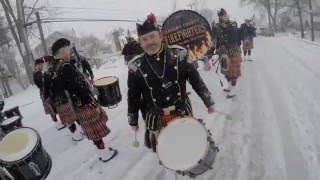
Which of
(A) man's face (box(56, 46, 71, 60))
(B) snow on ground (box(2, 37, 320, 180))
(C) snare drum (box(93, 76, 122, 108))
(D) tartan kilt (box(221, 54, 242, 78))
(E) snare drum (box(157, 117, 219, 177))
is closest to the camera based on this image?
(E) snare drum (box(157, 117, 219, 177))

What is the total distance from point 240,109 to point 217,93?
1507 millimetres

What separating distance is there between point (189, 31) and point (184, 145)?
13.8 feet

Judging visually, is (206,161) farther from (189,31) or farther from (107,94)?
(189,31)

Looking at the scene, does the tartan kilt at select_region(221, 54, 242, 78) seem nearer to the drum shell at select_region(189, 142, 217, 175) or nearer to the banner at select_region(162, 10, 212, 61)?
the banner at select_region(162, 10, 212, 61)

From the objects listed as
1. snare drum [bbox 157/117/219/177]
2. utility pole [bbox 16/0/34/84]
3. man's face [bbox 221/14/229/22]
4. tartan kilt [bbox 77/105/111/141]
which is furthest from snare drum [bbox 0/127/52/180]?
utility pole [bbox 16/0/34/84]

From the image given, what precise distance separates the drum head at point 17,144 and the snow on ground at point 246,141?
4.26 feet

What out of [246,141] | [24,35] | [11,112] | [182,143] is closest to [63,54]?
[11,112]

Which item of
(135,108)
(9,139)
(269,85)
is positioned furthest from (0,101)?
(269,85)

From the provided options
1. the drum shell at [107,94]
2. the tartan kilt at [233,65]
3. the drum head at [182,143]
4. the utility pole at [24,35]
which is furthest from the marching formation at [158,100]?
the utility pole at [24,35]

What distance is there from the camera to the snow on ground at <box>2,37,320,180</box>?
14.2 ft

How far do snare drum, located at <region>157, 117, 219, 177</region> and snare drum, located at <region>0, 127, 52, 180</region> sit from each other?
5.20ft

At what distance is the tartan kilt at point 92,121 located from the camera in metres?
4.87

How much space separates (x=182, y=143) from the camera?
331 cm

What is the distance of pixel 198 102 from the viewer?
7.69 metres
